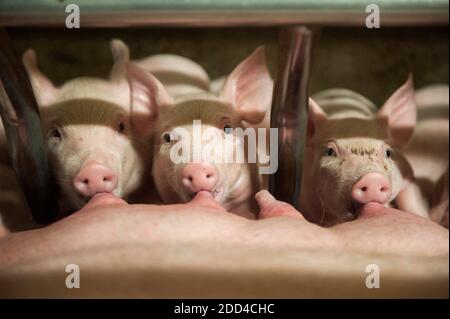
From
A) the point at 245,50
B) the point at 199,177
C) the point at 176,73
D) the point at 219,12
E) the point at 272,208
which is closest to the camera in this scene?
the point at 219,12

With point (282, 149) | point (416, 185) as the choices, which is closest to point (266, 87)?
point (282, 149)

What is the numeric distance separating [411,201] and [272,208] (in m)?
0.76

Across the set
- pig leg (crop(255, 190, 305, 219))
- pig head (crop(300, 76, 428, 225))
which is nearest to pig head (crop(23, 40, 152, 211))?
pig leg (crop(255, 190, 305, 219))

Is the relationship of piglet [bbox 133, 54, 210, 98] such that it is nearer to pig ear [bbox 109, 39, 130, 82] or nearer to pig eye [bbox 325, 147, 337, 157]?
pig ear [bbox 109, 39, 130, 82]

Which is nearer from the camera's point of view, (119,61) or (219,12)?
(219,12)

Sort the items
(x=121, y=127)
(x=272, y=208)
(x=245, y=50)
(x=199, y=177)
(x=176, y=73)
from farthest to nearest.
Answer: (x=245, y=50), (x=176, y=73), (x=121, y=127), (x=199, y=177), (x=272, y=208)

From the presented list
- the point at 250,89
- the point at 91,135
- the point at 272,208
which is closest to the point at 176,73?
the point at 250,89

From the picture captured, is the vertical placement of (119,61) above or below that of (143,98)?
above

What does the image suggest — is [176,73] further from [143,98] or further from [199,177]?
[199,177]

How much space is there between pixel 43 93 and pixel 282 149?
720mm

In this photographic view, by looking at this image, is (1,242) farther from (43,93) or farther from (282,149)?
(43,93)

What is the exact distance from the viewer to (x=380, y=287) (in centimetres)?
97

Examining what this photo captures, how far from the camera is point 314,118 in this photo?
180 cm

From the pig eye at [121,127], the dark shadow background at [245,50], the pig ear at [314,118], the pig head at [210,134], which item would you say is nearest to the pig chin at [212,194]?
the pig head at [210,134]
